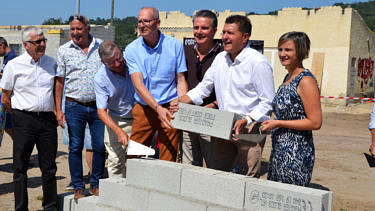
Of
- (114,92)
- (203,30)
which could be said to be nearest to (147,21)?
(203,30)

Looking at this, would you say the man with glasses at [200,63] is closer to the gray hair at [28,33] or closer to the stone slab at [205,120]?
the stone slab at [205,120]

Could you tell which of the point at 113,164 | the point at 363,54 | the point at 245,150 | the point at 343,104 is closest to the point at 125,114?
the point at 113,164

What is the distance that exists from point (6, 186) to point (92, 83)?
223 cm

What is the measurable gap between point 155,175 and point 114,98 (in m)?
1.08

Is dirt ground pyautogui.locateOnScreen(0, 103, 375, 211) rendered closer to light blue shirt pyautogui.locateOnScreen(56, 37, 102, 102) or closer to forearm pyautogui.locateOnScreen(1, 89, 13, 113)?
forearm pyautogui.locateOnScreen(1, 89, 13, 113)

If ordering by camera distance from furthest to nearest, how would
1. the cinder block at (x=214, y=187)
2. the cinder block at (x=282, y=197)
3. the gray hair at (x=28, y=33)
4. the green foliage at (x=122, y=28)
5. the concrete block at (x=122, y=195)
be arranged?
the green foliage at (x=122, y=28)
the gray hair at (x=28, y=33)
the concrete block at (x=122, y=195)
the cinder block at (x=214, y=187)
the cinder block at (x=282, y=197)

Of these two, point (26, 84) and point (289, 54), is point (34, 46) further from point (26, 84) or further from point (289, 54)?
point (289, 54)

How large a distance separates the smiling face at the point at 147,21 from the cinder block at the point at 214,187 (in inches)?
53.2

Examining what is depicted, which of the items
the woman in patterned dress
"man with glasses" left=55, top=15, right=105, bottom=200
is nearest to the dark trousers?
"man with glasses" left=55, top=15, right=105, bottom=200

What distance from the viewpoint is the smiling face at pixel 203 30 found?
13.7 ft

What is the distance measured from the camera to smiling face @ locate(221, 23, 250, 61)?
350 centimetres

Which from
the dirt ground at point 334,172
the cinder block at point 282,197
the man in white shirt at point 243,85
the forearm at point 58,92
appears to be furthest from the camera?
the dirt ground at point 334,172

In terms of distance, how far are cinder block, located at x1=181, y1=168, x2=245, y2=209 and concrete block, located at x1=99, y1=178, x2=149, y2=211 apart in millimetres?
447

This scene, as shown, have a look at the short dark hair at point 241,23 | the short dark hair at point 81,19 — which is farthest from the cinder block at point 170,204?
the short dark hair at point 81,19
